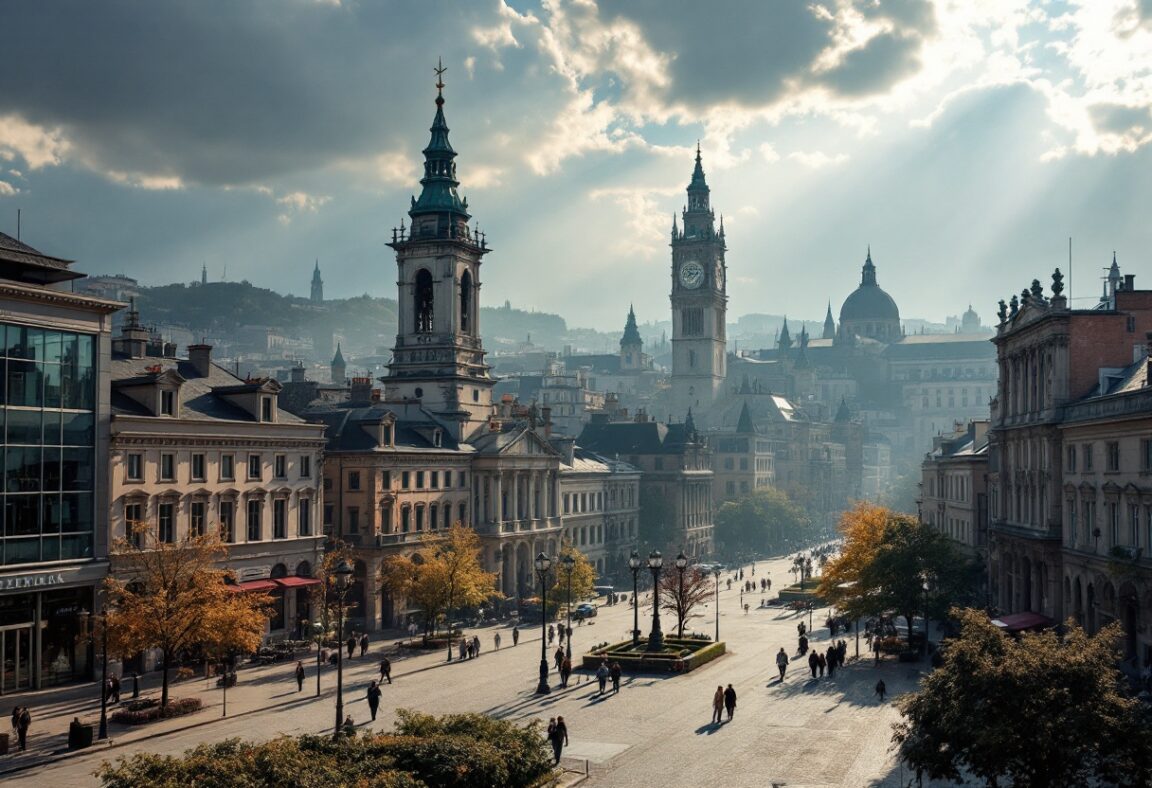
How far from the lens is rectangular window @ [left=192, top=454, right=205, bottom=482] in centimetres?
6662

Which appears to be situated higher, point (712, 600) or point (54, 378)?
point (54, 378)

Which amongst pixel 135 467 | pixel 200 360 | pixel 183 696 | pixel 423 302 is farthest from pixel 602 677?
pixel 423 302

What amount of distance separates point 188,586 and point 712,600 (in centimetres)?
6419

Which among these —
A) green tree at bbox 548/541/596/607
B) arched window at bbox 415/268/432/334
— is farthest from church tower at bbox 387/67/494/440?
green tree at bbox 548/541/596/607

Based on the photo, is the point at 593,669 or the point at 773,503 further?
the point at 773,503

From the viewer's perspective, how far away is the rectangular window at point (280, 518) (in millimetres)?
73438

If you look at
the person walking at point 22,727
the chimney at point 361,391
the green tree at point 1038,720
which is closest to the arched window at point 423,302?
the chimney at point 361,391

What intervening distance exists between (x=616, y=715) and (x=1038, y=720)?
22.4 metres

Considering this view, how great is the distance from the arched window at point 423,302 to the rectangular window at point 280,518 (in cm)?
3615

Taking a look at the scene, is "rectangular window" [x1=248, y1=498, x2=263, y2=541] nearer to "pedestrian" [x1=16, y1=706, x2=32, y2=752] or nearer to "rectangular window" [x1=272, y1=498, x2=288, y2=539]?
"rectangular window" [x1=272, y1=498, x2=288, y2=539]

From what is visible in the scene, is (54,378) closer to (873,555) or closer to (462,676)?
(462,676)

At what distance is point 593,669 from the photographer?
63.7 m

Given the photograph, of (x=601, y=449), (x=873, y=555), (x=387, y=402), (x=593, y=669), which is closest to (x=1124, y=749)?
(x=593, y=669)

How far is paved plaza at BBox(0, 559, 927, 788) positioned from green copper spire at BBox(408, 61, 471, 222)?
4721 cm
